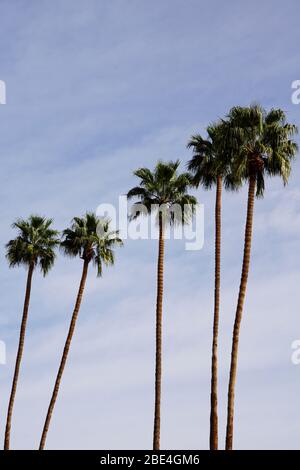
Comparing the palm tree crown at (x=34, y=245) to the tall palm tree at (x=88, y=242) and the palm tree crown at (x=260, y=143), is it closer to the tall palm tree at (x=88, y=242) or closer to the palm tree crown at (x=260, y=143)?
the tall palm tree at (x=88, y=242)

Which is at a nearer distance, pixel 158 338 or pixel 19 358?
pixel 158 338

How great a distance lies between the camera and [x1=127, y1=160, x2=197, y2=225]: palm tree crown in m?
49.8

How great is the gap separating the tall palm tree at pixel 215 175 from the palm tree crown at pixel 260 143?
0.88 meters

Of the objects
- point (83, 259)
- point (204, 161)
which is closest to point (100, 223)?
point (83, 259)

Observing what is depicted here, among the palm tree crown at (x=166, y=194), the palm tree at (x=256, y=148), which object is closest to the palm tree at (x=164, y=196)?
the palm tree crown at (x=166, y=194)

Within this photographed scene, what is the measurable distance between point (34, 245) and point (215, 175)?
58.4 ft

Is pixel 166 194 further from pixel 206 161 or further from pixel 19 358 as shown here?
pixel 19 358

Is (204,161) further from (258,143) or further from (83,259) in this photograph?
(83,259)

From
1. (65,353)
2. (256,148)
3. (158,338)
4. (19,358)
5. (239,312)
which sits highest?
(256,148)

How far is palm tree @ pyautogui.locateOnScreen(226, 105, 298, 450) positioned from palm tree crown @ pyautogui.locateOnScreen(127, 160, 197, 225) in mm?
8506

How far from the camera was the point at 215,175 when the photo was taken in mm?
47719

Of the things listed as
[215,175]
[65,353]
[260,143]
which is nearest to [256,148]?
[260,143]

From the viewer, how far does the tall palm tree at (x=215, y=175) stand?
4197 cm

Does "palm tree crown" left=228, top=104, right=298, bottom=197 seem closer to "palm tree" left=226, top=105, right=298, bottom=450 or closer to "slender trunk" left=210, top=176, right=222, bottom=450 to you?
"palm tree" left=226, top=105, right=298, bottom=450
